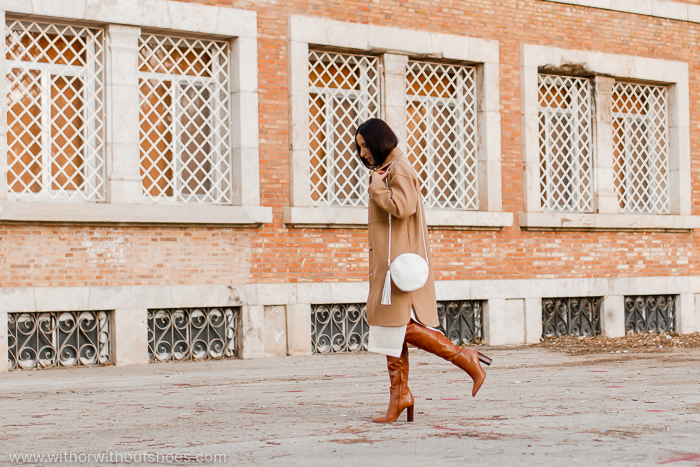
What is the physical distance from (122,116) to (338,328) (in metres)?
3.67

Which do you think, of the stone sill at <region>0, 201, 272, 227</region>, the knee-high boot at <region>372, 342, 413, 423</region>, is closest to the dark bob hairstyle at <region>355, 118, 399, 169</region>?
the knee-high boot at <region>372, 342, 413, 423</region>

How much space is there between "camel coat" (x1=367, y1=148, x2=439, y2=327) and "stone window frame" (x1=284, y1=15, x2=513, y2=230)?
5656 millimetres

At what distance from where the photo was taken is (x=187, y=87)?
11.2m

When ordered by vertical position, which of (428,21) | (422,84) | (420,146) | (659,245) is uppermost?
(428,21)

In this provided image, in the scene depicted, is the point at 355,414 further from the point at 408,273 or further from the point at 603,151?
the point at 603,151

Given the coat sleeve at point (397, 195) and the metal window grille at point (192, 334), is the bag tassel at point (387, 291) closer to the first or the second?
the coat sleeve at point (397, 195)

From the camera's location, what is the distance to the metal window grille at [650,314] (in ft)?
46.3

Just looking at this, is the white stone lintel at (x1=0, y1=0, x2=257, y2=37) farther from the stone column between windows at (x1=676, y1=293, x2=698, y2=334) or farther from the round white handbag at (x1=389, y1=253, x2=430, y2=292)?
the stone column between windows at (x1=676, y1=293, x2=698, y2=334)

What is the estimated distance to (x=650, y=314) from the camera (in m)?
14.3

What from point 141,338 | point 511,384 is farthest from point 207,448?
point 141,338

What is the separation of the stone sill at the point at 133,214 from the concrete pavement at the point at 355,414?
1597mm

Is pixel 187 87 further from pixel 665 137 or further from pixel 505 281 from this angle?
pixel 665 137

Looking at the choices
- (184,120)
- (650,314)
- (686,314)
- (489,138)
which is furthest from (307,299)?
(686,314)

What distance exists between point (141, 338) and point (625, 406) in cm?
577
